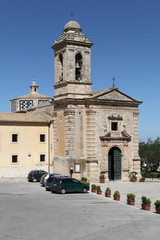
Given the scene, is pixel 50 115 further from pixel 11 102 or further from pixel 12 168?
pixel 11 102

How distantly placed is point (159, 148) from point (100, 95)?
105 feet

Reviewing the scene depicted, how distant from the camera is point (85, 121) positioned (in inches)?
1590

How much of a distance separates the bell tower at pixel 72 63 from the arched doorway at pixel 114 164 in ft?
21.8

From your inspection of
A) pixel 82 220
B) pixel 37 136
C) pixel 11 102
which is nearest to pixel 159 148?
pixel 11 102

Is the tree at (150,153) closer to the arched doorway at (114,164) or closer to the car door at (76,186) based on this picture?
the arched doorway at (114,164)

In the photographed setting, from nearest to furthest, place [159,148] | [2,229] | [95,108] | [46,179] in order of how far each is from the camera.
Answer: [2,229], [46,179], [95,108], [159,148]

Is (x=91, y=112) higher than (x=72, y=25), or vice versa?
(x=72, y=25)

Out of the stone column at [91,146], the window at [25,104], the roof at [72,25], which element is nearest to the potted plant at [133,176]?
the stone column at [91,146]

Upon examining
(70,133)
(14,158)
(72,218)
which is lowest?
(72,218)

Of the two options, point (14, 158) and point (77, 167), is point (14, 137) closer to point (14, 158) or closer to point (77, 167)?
point (14, 158)

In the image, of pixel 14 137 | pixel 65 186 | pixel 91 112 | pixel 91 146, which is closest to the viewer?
pixel 65 186

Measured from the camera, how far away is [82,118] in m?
40.3

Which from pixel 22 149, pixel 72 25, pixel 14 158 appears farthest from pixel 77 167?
pixel 72 25

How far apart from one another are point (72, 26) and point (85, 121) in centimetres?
1019
